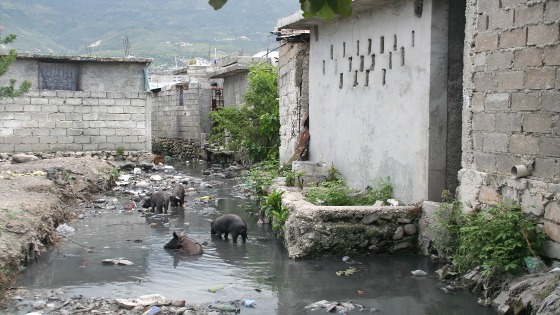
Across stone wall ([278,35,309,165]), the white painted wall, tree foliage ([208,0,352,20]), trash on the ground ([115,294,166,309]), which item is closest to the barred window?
stone wall ([278,35,309,165])

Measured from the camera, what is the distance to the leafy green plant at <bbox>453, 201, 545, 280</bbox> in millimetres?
6578

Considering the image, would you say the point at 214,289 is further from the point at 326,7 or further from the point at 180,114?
the point at 180,114

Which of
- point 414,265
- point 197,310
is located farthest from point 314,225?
point 197,310

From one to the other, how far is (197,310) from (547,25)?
422 cm

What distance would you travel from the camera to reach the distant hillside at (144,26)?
7450 cm

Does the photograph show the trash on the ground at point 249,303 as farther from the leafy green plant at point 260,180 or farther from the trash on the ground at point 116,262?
the leafy green plant at point 260,180

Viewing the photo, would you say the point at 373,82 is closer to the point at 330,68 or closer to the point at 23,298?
the point at 330,68

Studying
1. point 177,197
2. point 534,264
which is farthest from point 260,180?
point 534,264

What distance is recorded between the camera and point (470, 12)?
7.63m

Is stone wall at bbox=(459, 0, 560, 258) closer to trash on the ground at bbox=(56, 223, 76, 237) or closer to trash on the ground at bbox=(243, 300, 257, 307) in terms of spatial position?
trash on the ground at bbox=(243, 300, 257, 307)

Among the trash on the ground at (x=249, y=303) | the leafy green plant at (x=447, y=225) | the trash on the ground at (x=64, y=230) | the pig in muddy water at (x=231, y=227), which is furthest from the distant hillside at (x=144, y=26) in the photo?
the trash on the ground at (x=249, y=303)

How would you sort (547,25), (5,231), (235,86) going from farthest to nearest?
1. (235,86)
2. (5,231)
3. (547,25)

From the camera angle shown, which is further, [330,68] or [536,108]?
[330,68]

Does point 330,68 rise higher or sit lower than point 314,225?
higher
